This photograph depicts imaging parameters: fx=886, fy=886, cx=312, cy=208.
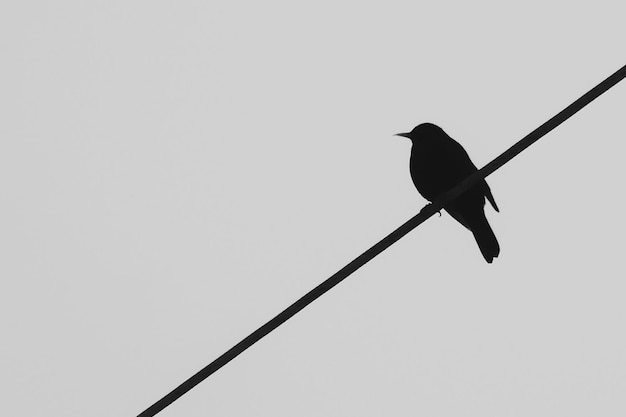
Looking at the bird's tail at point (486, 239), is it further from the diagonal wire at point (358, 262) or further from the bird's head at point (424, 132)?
the diagonal wire at point (358, 262)

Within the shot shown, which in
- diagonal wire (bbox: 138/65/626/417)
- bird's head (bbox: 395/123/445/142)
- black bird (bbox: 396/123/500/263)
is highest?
bird's head (bbox: 395/123/445/142)

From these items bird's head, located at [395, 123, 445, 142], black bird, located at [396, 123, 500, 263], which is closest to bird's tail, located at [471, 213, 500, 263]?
black bird, located at [396, 123, 500, 263]

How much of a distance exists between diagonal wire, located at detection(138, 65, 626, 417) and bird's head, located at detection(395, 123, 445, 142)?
2.90m

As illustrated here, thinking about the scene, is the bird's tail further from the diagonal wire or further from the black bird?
the diagonal wire

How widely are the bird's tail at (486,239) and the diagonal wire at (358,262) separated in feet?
7.77

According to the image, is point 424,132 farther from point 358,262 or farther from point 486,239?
point 358,262

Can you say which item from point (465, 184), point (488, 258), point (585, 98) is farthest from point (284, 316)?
point (488, 258)

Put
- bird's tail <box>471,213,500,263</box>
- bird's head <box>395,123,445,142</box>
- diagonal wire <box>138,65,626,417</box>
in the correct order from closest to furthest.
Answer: diagonal wire <box>138,65,626,417</box> < bird's tail <box>471,213,500,263</box> < bird's head <box>395,123,445,142</box>

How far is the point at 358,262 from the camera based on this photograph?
311 cm

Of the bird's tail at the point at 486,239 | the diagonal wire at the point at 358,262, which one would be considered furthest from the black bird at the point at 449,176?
the diagonal wire at the point at 358,262

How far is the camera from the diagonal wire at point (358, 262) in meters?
2.86

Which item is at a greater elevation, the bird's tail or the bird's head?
the bird's head

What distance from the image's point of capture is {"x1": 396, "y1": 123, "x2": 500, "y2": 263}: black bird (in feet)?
18.8

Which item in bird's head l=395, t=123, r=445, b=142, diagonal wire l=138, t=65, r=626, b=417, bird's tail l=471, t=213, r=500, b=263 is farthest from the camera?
bird's head l=395, t=123, r=445, b=142
